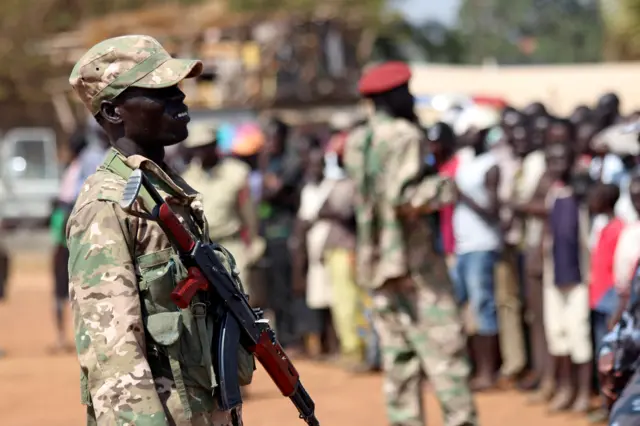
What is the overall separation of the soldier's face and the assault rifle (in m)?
0.21

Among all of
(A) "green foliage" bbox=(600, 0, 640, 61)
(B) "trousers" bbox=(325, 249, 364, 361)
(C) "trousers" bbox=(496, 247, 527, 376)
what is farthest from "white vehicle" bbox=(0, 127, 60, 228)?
(C) "trousers" bbox=(496, 247, 527, 376)

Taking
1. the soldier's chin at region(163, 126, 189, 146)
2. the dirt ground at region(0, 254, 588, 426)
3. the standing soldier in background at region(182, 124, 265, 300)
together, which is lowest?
the dirt ground at region(0, 254, 588, 426)

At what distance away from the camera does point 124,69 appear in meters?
3.77

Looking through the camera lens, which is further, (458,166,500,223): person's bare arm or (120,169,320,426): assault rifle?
(458,166,500,223): person's bare arm

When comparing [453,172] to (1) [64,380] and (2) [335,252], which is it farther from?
(1) [64,380]

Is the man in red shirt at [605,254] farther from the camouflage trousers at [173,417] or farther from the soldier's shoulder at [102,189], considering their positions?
the soldier's shoulder at [102,189]

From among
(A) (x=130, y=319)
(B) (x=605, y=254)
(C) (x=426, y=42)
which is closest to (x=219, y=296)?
(A) (x=130, y=319)

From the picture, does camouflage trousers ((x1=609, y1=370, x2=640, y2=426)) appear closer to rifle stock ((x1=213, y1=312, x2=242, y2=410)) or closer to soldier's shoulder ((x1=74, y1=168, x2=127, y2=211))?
rifle stock ((x1=213, y1=312, x2=242, y2=410))

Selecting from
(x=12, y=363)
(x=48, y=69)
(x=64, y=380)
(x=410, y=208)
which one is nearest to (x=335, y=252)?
(x=64, y=380)

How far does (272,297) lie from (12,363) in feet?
8.39

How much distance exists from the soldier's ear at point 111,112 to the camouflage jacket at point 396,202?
320 centimetres

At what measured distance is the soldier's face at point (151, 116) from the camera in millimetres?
3789

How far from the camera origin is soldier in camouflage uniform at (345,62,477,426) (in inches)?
269

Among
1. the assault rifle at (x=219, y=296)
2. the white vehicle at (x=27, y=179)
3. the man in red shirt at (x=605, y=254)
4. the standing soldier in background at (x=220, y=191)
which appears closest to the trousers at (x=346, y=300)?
the standing soldier in background at (x=220, y=191)
